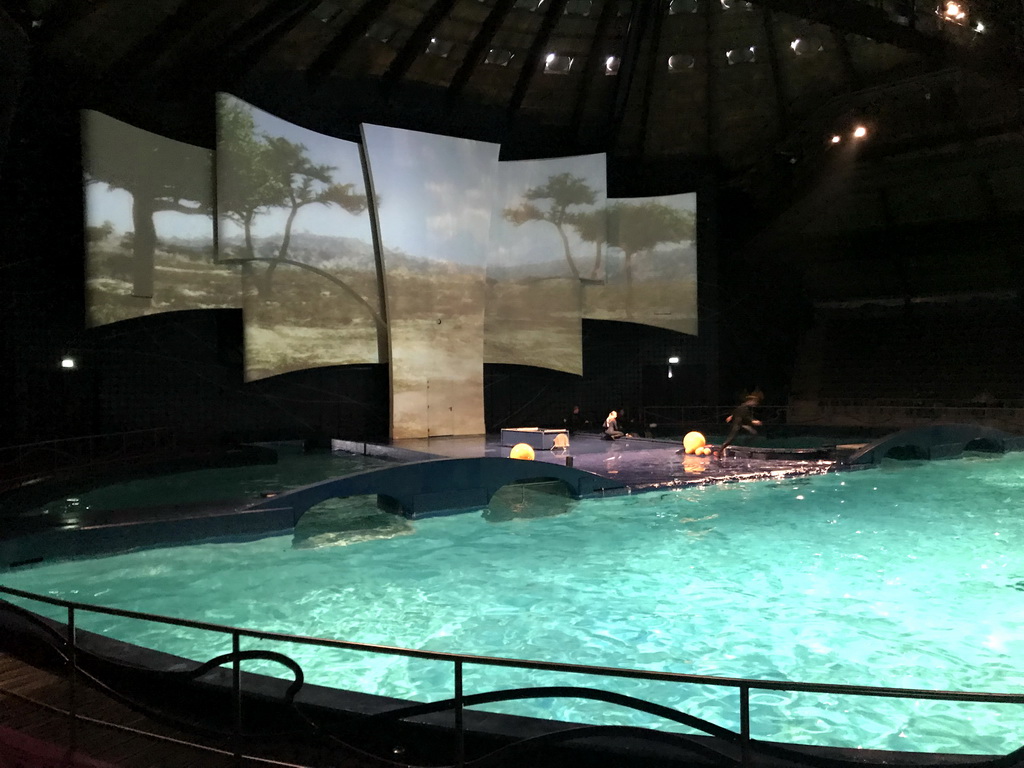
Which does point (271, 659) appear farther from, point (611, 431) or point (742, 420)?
point (611, 431)

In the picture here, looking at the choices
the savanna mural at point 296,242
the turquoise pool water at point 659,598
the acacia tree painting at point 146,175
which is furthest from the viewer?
the savanna mural at point 296,242

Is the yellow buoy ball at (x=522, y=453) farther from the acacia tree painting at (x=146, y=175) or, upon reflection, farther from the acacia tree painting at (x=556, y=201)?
the acacia tree painting at (x=556, y=201)

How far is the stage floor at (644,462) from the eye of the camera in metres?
11.8

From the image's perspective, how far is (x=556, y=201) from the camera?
1981 cm

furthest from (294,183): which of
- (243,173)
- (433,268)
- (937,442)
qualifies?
(937,442)

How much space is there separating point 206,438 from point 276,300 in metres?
3.58

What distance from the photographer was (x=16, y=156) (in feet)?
44.0

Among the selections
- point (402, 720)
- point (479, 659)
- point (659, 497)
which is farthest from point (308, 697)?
point (659, 497)

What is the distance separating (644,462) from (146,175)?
1184 cm

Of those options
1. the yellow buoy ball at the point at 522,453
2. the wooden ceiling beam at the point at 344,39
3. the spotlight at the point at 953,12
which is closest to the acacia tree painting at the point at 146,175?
the wooden ceiling beam at the point at 344,39

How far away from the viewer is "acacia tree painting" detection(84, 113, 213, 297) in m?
14.0

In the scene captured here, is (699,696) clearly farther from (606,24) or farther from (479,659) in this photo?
(606,24)

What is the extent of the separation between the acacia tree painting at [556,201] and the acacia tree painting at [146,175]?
8066mm

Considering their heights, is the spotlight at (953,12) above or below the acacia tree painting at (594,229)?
above
